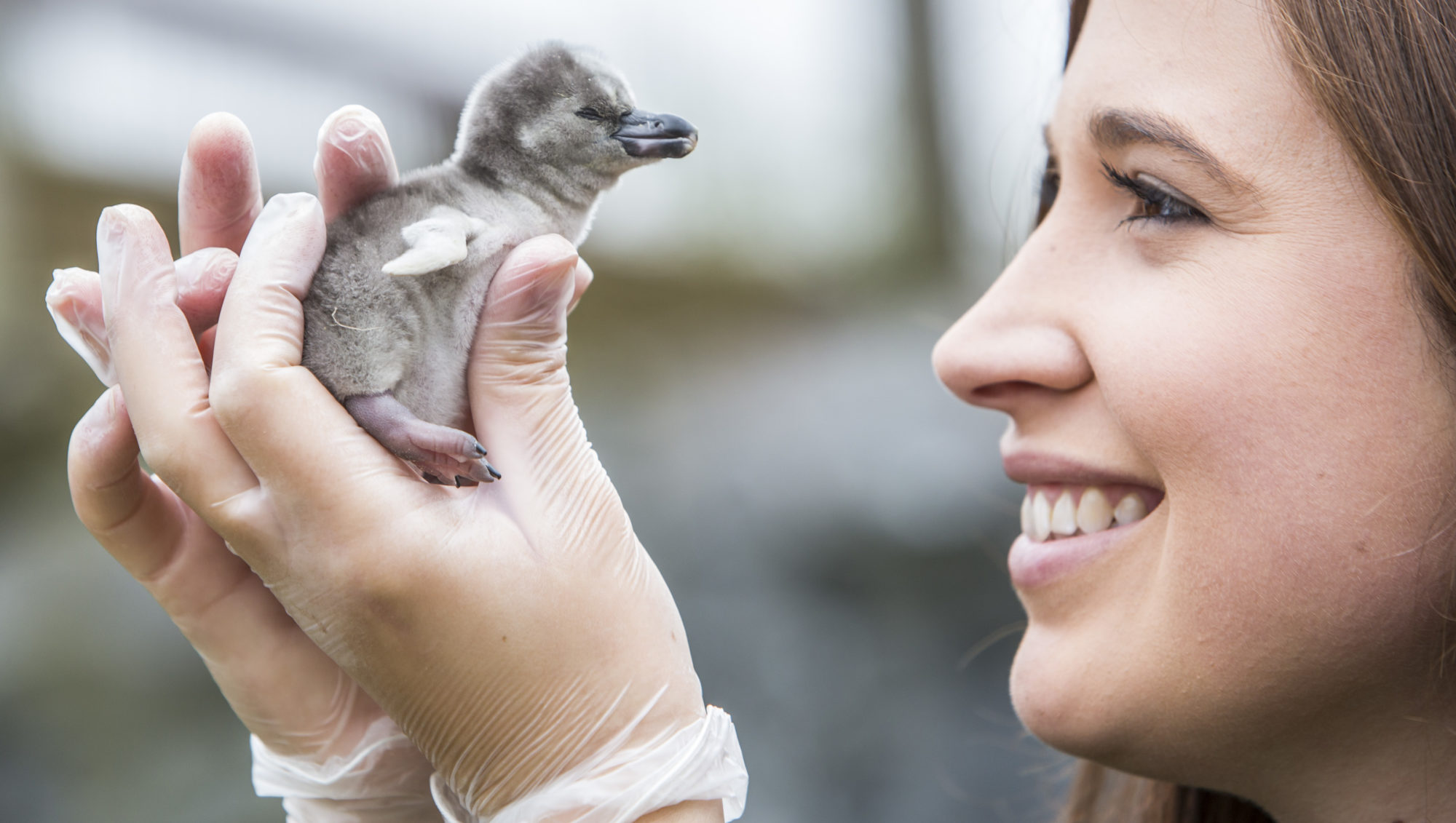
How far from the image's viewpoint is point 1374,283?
0.78 meters

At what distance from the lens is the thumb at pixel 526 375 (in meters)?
0.89

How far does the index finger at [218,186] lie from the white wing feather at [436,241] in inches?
8.9

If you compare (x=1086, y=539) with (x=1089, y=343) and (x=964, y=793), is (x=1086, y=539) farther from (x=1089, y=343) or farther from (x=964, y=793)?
(x=964, y=793)

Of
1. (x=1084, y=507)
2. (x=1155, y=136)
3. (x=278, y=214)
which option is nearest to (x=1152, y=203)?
(x=1155, y=136)

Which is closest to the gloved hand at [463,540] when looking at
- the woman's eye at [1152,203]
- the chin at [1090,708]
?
the chin at [1090,708]

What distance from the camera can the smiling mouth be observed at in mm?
962

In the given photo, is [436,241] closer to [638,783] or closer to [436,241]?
[436,241]

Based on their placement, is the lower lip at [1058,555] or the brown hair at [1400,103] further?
the lower lip at [1058,555]

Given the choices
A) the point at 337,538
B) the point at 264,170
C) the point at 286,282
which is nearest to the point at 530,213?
the point at 286,282

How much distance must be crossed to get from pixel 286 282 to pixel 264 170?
1.89 meters

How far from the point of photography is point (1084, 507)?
3.26 ft

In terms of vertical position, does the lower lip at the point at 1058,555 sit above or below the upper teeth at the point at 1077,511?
below

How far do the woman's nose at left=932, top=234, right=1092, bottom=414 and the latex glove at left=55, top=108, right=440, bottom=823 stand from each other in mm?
655

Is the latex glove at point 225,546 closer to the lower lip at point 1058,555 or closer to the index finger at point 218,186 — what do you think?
the index finger at point 218,186
